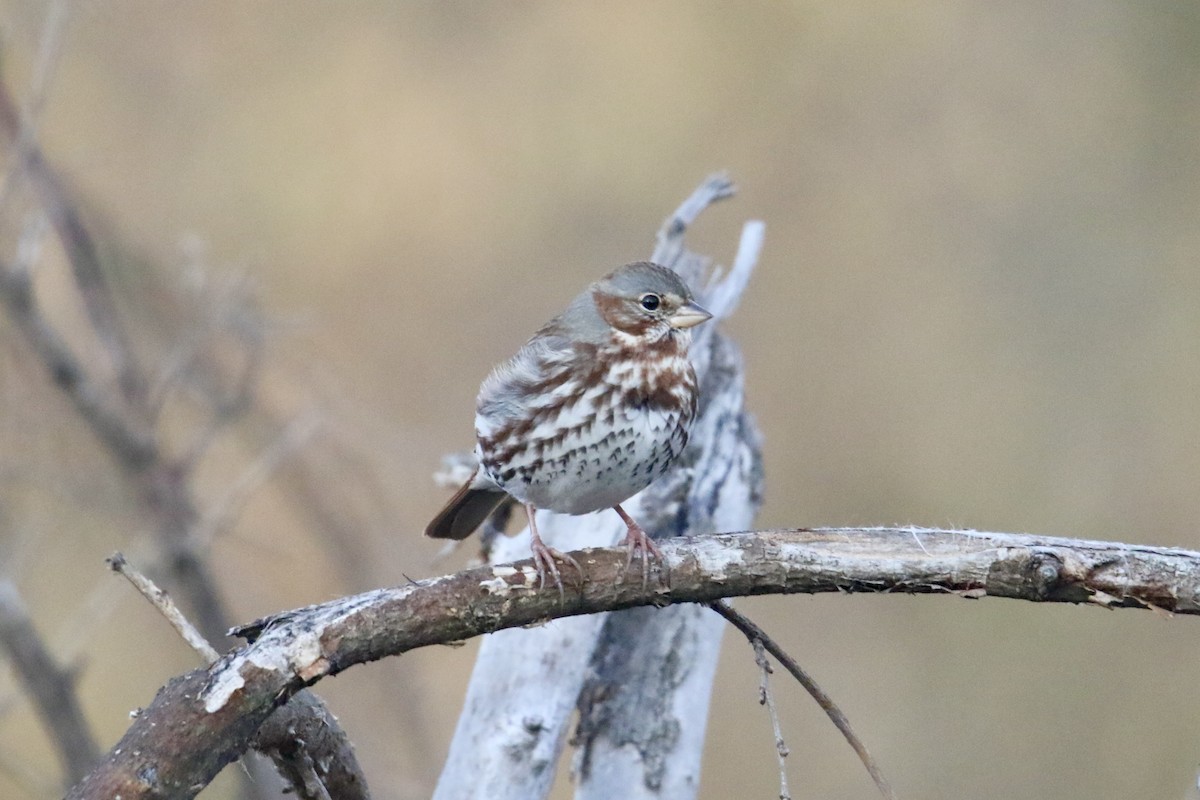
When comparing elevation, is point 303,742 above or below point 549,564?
below

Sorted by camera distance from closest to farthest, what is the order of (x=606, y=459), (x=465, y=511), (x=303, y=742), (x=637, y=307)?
(x=303, y=742), (x=606, y=459), (x=637, y=307), (x=465, y=511)

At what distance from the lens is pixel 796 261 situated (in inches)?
377

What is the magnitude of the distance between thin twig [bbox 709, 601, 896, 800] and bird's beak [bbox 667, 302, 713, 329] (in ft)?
4.12

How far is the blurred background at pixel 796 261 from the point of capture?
8.34 meters

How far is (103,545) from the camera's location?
7469 millimetres

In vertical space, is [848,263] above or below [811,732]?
above

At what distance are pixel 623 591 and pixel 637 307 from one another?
4.22 feet

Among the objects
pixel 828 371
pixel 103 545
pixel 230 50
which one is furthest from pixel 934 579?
pixel 230 50

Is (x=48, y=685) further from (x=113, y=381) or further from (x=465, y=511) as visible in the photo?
(x=465, y=511)

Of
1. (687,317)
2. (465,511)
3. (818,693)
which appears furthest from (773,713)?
(465,511)

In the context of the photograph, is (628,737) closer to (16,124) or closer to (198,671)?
(198,671)

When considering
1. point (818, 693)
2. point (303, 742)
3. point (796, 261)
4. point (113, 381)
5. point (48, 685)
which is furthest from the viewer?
point (796, 261)

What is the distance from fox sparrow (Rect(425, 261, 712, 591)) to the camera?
4.03 meters

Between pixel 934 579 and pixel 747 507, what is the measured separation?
1768mm
